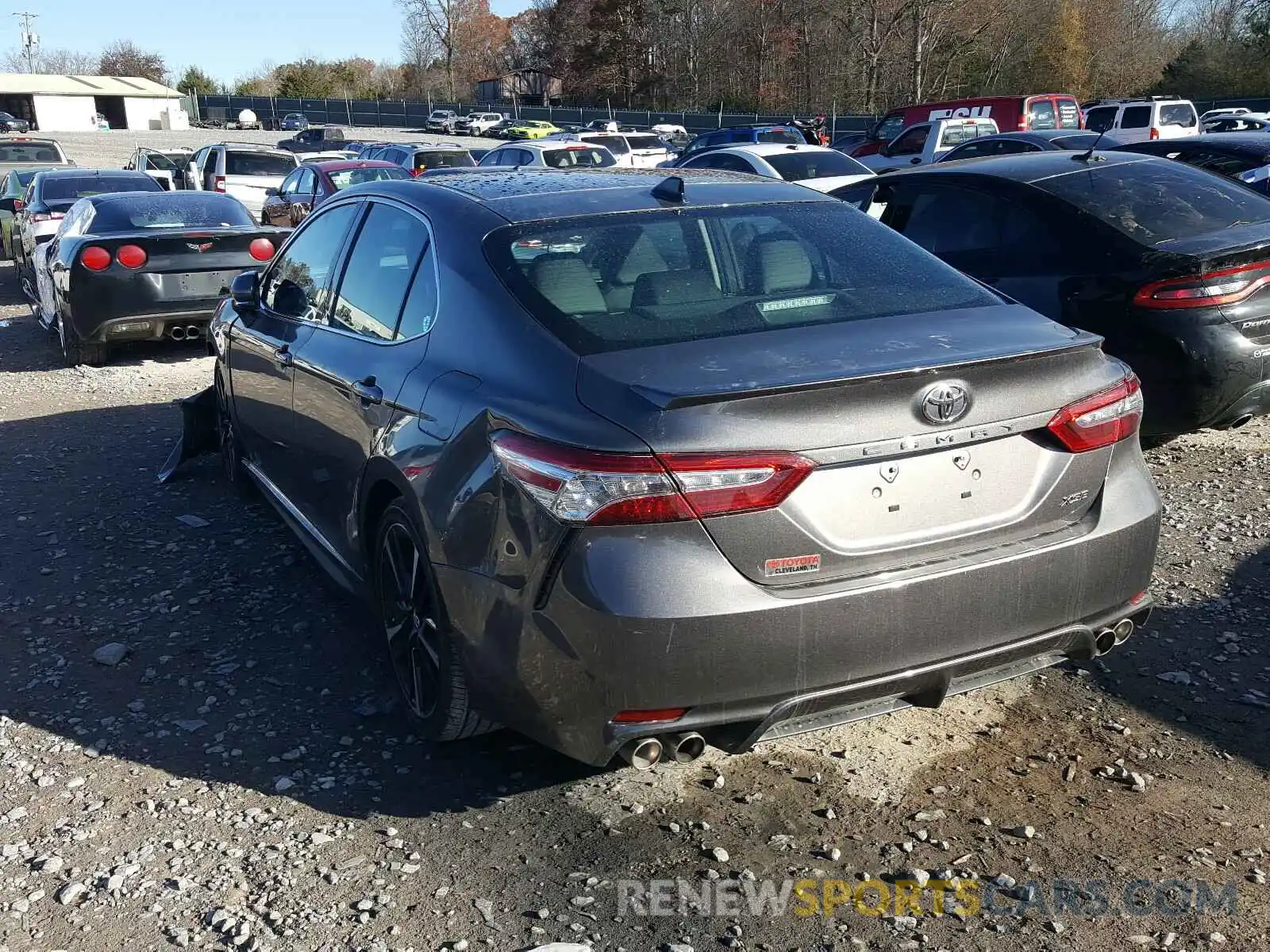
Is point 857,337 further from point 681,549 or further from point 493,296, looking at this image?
point 493,296

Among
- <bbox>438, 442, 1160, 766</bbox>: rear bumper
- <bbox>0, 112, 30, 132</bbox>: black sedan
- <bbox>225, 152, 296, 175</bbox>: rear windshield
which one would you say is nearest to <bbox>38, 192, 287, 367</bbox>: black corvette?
<bbox>438, 442, 1160, 766</bbox>: rear bumper

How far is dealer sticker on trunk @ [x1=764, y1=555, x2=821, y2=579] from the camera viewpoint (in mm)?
2777

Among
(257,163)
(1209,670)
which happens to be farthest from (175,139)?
(1209,670)

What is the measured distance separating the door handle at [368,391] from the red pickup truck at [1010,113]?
1039 inches

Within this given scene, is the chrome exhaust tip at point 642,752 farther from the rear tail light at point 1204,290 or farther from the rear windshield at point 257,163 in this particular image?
the rear windshield at point 257,163

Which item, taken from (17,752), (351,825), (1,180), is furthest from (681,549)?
(1,180)

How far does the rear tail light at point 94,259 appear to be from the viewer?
9453 mm

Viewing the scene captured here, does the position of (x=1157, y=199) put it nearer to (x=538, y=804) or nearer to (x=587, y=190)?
(x=587, y=190)

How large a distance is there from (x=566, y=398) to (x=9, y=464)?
5732 millimetres

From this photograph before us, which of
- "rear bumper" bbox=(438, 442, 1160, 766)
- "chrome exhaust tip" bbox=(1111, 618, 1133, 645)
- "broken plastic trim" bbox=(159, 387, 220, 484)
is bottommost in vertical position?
"broken plastic trim" bbox=(159, 387, 220, 484)

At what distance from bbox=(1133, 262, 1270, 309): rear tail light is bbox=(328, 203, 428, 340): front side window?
3568 millimetres

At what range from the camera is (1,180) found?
2141cm

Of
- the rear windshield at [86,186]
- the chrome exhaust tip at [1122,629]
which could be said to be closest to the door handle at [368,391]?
the chrome exhaust tip at [1122,629]

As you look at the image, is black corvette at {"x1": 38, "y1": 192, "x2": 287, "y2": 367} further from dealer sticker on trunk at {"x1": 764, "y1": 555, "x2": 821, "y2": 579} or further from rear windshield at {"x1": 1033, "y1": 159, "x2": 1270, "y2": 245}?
dealer sticker on trunk at {"x1": 764, "y1": 555, "x2": 821, "y2": 579}
